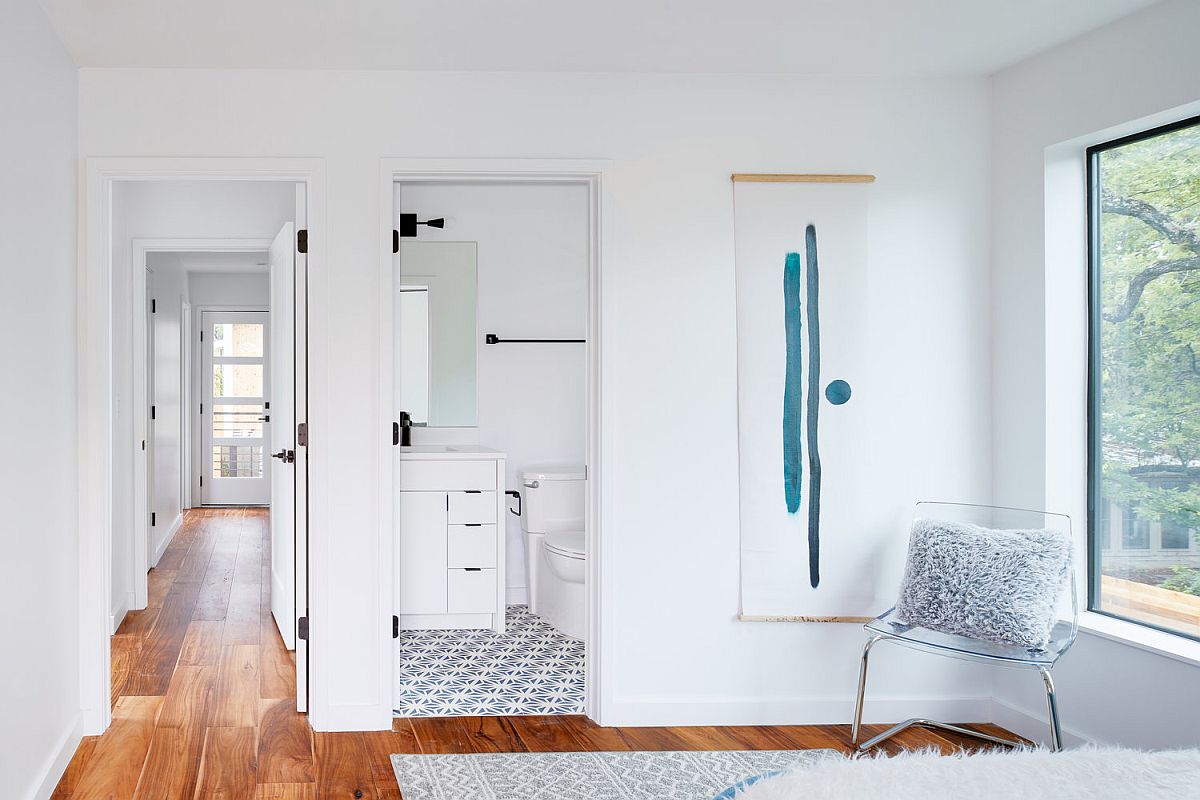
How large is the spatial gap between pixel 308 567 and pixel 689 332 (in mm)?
1587

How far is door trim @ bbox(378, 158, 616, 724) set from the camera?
3.03 meters

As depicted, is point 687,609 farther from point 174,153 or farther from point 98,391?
point 174,153

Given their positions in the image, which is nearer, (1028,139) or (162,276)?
(1028,139)

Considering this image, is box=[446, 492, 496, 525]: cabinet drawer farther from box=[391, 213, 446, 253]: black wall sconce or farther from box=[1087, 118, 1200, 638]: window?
box=[1087, 118, 1200, 638]: window

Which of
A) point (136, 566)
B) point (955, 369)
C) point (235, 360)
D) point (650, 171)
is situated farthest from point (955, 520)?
point (235, 360)

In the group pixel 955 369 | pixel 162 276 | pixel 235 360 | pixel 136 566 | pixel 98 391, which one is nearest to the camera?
pixel 98 391

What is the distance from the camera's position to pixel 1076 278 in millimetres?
2990

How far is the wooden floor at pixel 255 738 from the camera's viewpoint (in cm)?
262

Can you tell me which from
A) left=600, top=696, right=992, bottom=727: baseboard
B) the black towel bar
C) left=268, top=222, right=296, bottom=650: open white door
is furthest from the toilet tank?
left=600, top=696, right=992, bottom=727: baseboard

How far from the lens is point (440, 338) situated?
4.61 metres

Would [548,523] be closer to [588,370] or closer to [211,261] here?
[588,370]

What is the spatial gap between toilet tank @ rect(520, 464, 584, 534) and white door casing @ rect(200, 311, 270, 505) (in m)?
5.00

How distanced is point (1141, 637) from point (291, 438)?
3.06m

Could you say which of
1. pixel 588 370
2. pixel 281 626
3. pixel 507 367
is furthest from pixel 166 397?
pixel 588 370
